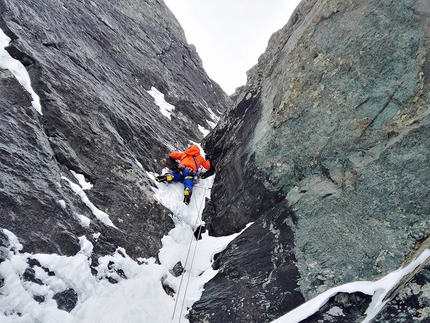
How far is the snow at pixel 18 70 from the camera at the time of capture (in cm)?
778

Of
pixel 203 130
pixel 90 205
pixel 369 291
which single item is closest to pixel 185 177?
pixel 90 205

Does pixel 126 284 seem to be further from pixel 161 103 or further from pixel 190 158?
pixel 161 103

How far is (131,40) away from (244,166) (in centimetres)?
1191

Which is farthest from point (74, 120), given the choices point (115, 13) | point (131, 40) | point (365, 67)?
point (115, 13)

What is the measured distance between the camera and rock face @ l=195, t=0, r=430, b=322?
555 centimetres

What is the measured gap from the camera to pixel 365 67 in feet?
Result: 22.1

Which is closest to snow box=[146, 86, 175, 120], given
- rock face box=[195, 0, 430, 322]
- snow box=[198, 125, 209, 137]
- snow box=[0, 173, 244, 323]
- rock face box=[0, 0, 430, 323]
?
snow box=[198, 125, 209, 137]

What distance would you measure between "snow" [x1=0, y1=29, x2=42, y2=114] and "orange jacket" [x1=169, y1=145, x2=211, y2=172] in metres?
4.08

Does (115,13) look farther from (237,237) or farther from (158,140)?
(237,237)

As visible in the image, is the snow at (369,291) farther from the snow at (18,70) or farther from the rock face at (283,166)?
the snow at (18,70)

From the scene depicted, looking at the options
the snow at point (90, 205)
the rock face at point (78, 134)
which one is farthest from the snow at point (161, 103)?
the snow at point (90, 205)

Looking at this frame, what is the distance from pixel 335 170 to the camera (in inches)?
263

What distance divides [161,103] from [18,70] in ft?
23.2

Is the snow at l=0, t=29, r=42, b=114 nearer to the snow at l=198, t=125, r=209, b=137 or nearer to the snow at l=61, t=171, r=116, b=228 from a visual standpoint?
the snow at l=61, t=171, r=116, b=228
